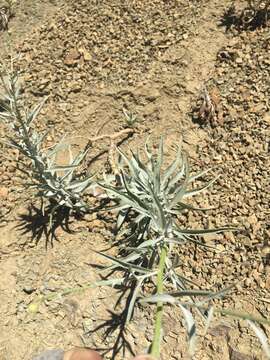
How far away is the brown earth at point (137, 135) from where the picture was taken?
212cm

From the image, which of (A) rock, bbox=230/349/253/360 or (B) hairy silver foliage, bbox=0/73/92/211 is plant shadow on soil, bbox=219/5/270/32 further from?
(A) rock, bbox=230/349/253/360

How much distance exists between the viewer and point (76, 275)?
2277 mm

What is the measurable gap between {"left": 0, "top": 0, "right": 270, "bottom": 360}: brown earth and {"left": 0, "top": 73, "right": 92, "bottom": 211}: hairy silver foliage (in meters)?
0.19

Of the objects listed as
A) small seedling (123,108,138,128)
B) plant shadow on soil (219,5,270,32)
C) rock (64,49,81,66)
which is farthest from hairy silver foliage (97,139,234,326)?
plant shadow on soil (219,5,270,32)

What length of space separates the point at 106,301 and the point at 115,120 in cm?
107

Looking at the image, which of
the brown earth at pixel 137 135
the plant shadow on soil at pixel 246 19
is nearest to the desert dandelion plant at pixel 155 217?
the brown earth at pixel 137 135

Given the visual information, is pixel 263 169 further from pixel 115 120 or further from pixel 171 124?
pixel 115 120

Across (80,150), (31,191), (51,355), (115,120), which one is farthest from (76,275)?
(115,120)

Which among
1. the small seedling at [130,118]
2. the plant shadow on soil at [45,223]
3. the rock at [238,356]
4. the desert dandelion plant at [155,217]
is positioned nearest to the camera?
the desert dandelion plant at [155,217]

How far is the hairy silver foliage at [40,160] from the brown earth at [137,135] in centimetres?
19

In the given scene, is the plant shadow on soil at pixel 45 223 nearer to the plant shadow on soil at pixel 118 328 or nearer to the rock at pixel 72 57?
the plant shadow on soil at pixel 118 328

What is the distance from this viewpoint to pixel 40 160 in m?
2.09

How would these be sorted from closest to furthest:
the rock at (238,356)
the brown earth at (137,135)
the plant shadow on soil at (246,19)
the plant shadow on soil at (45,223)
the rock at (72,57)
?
the rock at (238,356) < the brown earth at (137,135) < the plant shadow on soil at (45,223) < the plant shadow on soil at (246,19) < the rock at (72,57)

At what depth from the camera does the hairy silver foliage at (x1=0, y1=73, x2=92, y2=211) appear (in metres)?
1.99
